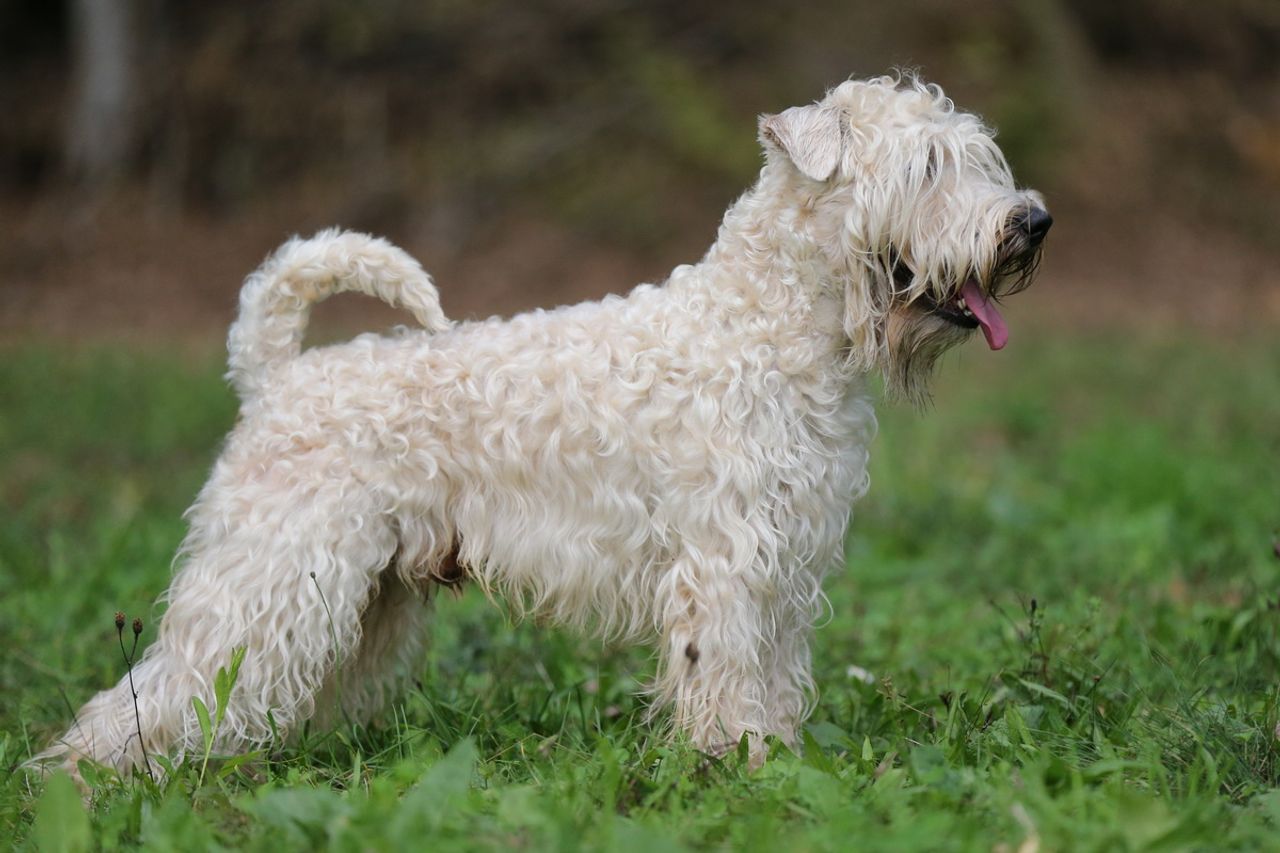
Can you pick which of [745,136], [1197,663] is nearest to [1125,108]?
[745,136]

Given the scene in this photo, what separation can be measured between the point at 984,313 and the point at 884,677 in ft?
3.94

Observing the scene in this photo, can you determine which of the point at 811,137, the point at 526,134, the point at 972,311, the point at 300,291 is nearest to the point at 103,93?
the point at 526,134

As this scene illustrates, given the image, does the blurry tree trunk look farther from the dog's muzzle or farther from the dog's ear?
the dog's muzzle

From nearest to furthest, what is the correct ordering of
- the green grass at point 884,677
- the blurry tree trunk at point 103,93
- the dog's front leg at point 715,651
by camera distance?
the green grass at point 884,677 < the dog's front leg at point 715,651 < the blurry tree trunk at point 103,93

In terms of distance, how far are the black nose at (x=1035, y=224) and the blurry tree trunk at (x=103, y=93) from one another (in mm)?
13857

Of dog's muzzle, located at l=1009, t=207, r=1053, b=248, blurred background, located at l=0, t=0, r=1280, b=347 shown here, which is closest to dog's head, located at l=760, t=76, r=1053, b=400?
dog's muzzle, located at l=1009, t=207, r=1053, b=248

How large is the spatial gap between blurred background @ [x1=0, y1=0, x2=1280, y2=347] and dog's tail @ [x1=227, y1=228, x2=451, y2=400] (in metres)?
9.61

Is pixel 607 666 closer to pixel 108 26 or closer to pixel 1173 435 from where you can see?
pixel 1173 435

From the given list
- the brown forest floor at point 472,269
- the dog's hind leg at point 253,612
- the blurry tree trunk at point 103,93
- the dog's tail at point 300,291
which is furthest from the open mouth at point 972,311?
the blurry tree trunk at point 103,93

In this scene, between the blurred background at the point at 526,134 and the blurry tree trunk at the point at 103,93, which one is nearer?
the blurred background at the point at 526,134

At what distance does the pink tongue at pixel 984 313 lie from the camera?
3645 mm

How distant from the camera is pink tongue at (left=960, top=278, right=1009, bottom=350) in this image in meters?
3.64

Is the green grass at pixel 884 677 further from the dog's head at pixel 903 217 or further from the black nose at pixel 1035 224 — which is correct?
the black nose at pixel 1035 224

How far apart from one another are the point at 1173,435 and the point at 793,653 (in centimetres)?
516
